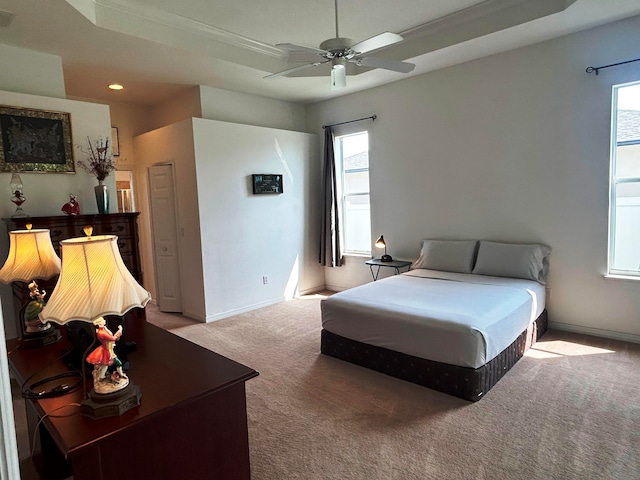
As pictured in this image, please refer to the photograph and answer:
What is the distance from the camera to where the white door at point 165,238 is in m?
5.07

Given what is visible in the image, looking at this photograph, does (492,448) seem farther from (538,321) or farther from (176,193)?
(176,193)

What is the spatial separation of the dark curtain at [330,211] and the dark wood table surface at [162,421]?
3.94 m

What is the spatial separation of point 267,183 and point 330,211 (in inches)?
40.8

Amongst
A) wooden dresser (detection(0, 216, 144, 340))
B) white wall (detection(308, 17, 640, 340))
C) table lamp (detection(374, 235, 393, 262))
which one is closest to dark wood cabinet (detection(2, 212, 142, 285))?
wooden dresser (detection(0, 216, 144, 340))

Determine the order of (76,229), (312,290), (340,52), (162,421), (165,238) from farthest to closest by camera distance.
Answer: (312,290) → (165,238) → (76,229) → (340,52) → (162,421)

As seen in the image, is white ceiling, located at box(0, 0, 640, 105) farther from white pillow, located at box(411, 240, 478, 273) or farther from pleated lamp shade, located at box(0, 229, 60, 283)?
white pillow, located at box(411, 240, 478, 273)

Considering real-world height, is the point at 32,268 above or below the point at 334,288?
above

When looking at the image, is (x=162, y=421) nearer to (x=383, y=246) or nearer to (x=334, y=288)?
(x=383, y=246)

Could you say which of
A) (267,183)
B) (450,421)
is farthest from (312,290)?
(450,421)

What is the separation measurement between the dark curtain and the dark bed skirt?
232cm

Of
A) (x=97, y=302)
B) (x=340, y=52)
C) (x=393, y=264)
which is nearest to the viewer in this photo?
(x=97, y=302)

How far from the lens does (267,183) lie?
5.29 metres

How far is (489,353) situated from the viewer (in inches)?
109

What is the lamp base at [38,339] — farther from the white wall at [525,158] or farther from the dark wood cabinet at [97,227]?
the white wall at [525,158]
